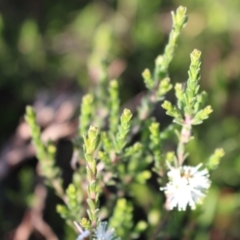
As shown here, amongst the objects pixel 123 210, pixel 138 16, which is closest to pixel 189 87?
pixel 123 210

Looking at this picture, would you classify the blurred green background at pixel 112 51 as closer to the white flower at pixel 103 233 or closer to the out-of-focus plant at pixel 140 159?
the out-of-focus plant at pixel 140 159

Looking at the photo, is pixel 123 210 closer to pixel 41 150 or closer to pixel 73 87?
pixel 41 150

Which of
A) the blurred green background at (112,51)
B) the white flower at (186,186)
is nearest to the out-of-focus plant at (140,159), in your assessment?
the white flower at (186,186)

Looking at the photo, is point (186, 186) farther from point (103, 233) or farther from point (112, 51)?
point (112, 51)

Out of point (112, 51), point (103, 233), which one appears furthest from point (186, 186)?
point (112, 51)

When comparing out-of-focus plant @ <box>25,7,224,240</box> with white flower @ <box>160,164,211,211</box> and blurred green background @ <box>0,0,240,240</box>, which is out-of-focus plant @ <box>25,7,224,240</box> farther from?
blurred green background @ <box>0,0,240,240</box>

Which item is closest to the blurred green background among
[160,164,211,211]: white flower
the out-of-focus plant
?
the out-of-focus plant
